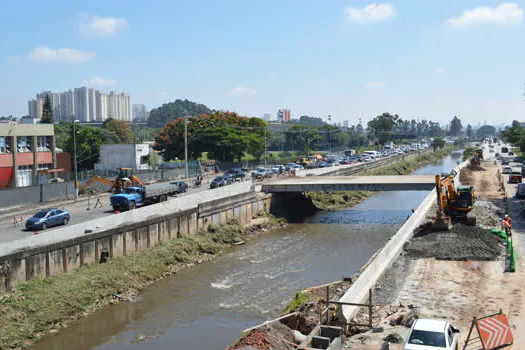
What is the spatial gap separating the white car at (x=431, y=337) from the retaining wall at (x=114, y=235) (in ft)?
61.5

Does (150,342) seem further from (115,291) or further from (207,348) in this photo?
(115,291)

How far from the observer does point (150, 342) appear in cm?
2452

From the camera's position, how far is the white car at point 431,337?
16.7 metres

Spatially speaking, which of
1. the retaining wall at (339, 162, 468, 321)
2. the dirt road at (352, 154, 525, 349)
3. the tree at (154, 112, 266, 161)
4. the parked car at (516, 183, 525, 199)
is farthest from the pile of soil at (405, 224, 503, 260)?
the tree at (154, 112, 266, 161)

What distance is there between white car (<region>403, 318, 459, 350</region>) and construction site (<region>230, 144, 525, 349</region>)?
1.43m

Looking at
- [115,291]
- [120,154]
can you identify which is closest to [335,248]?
[115,291]

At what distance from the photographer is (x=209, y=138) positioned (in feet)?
297

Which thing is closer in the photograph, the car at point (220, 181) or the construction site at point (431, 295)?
the construction site at point (431, 295)

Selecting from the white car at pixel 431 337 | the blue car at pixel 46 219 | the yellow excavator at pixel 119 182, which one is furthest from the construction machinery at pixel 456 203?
the yellow excavator at pixel 119 182

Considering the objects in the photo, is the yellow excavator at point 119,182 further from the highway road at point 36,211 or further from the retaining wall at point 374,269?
the retaining wall at point 374,269

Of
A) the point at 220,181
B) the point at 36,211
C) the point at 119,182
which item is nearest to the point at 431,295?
the point at 36,211

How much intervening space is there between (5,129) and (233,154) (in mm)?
40794

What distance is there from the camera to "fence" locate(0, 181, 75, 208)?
149 ft

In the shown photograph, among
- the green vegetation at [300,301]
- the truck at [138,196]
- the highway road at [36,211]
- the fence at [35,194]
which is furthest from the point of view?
the fence at [35,194]
